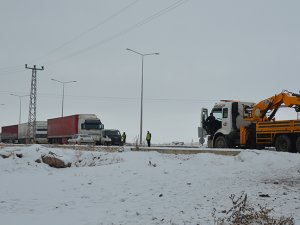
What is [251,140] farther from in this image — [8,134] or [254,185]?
[8,134]

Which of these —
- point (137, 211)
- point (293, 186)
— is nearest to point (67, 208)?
point (137, 211)

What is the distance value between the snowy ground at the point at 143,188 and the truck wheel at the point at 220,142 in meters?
8.78

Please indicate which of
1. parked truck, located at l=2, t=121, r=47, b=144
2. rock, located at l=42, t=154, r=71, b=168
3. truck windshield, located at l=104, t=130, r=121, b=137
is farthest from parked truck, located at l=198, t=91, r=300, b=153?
parked truck, located at l=2, t=121, r=47, b=144

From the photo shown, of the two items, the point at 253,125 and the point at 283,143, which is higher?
the point at 253,125

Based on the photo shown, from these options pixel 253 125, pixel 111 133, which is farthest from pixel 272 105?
pixel 111 133

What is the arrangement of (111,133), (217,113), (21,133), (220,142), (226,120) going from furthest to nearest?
(21,133) < (111,133) < (217,113) < (220,142) < (226,120)

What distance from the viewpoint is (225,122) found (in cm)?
2588

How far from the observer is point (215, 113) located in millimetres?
26688

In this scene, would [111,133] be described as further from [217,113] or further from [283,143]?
[283,143]

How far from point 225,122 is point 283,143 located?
4.62 metres

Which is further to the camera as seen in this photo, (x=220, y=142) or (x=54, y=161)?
(x=220, y=142)

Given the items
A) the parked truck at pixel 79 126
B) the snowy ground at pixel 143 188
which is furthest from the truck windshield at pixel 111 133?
the snowy ground at pixel 143 188

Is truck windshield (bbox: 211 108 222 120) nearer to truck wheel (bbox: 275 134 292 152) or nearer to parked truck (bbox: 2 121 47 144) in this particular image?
truck wheel (bbox: 275 134 292 152)

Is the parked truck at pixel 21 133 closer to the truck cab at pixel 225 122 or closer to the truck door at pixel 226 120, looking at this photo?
the truck cab at pixel 225 122
